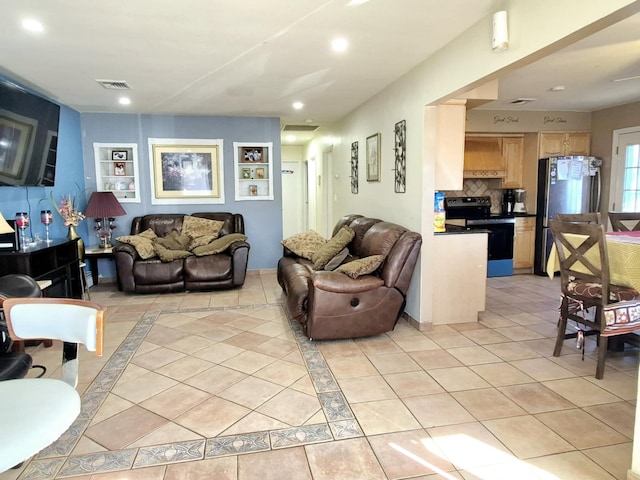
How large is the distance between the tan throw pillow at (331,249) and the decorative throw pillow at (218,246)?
1241mm

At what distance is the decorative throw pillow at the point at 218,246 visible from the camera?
16.1 feet

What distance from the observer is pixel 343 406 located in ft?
7.61

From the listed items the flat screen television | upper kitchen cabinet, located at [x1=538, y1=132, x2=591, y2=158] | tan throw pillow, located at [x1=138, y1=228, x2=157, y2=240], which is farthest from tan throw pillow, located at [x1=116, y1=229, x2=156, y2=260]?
upper kitchen cabinet, located at [x1=538, y1=132, x2=591, y2=158]

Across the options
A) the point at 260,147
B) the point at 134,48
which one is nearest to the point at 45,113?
the point at 134,48

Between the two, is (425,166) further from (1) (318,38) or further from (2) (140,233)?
(2) (140,233)

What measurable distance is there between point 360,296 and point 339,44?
1.95 metres

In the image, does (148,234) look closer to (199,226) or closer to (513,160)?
(199,226)

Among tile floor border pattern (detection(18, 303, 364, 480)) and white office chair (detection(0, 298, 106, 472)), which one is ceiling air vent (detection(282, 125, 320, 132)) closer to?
tile floor border pattern (detection(18, 303, 364, 480))

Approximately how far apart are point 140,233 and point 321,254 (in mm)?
Answer: 2661

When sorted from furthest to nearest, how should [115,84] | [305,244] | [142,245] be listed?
1. [142,245]
2. [305,244]
3. [115,84]

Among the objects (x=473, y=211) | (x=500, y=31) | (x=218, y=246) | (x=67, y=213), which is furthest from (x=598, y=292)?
(x=67, y=213)

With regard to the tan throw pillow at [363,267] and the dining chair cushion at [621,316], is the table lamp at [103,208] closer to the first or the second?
the tan throw pillow at [363,267]

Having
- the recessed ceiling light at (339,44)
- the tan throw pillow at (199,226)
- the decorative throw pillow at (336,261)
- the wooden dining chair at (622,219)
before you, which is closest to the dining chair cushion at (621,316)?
the wooden dining chair at (622,219)

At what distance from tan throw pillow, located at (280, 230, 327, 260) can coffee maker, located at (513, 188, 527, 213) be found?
312 centimetres
